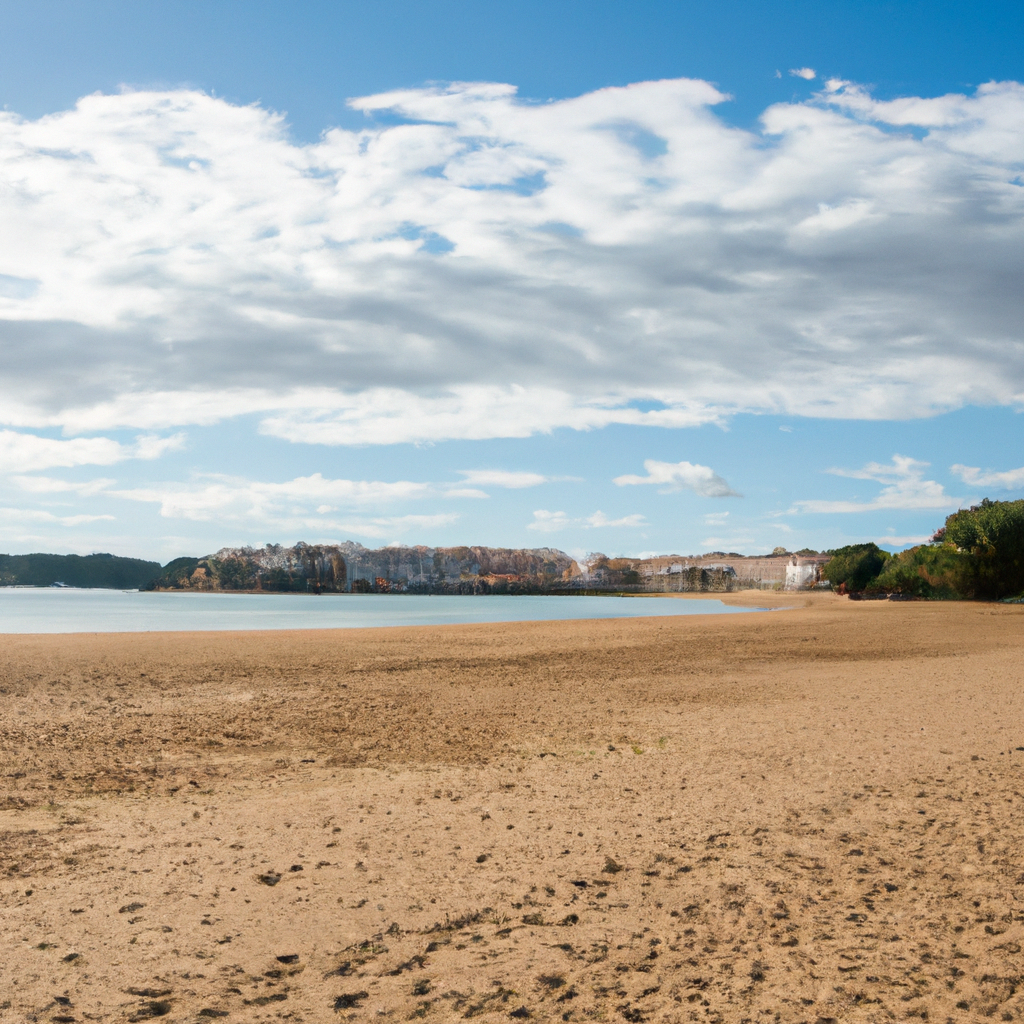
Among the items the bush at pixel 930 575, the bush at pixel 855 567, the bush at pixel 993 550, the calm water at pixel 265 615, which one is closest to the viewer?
the calm water at pixel 265 615

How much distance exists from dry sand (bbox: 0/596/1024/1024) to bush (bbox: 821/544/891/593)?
84.3 metres

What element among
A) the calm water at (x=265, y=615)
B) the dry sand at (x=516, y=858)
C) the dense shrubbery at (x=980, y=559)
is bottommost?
the calm water at (x=265, y=615)

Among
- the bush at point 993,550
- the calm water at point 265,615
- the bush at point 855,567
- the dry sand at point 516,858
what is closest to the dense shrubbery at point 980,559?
the bush at point 993,550

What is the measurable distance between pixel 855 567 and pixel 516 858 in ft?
311

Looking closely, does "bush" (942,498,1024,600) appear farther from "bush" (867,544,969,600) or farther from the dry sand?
the dry sand

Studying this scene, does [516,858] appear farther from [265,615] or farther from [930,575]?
[930,575]

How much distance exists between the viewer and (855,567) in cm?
9375

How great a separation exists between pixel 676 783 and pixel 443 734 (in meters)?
3.96

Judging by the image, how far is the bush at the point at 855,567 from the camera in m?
93.8

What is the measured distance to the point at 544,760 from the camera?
999 centimetres

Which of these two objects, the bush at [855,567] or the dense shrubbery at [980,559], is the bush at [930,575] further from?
the bush at [855,567]

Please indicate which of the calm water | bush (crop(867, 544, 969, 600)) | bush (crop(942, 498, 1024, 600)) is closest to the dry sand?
the calm water

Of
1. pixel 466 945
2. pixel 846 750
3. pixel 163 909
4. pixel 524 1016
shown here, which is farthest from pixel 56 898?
pixel 846 750

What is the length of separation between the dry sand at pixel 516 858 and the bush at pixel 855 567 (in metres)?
84.3
